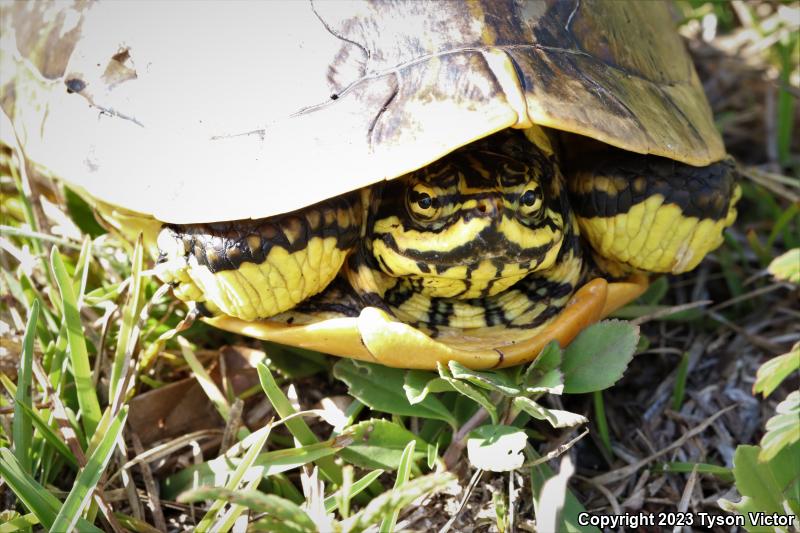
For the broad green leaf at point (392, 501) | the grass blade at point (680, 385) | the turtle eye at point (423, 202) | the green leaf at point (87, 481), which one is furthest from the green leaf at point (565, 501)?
the green leaf at point (87, 481)

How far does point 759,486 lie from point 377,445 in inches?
28.9

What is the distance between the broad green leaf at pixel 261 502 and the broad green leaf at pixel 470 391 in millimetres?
389

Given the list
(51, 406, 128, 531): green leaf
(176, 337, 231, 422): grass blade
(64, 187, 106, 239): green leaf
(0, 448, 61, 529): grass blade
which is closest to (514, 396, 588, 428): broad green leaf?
(176, 337, 231, 422): grass blade

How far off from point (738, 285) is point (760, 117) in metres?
1.06

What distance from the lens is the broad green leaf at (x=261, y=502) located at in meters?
1.18

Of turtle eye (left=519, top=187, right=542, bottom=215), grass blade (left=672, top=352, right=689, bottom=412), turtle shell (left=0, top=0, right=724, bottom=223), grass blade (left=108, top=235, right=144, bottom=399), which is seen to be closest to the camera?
turtle shell (left=0, top=0, right=724, bottom=223)

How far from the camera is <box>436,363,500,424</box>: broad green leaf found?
1.47m

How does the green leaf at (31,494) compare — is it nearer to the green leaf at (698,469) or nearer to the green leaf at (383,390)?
the green leaf at (383,390)

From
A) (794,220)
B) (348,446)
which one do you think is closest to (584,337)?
(348,446)

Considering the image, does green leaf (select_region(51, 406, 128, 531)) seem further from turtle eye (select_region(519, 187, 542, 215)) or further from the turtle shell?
turtle eye (select_region(519, 187, 542, 215))

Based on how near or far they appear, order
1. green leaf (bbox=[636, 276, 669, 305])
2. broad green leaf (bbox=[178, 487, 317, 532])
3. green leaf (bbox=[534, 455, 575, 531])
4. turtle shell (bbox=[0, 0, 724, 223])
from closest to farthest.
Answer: broad green leaf (bbox=[178, 487, 317, 532])
green leaf (bbox=[534, 455, 575, 531])
turtle shell (bbox=[0, 0, 724, 223])
green leaf (bbox=[636, 276, 669, 305])

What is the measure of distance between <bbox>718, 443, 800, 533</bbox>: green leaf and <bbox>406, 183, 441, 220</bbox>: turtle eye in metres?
0.72

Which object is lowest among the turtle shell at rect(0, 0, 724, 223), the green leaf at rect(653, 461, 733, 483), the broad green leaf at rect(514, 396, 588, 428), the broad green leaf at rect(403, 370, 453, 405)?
the green leaf at rect(653, 461, 733, 483)

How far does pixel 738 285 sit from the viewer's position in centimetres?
217
